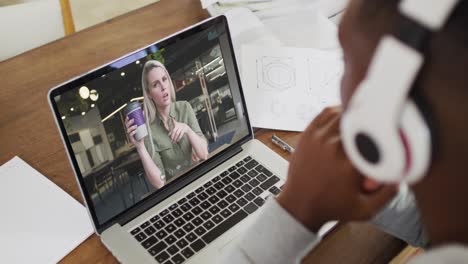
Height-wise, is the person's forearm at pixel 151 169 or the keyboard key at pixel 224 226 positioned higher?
the person's forearm at pixel 151 169

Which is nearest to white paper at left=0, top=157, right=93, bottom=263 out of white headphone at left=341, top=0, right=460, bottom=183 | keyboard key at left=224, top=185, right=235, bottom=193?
keyboard key at left=224, top=185, right=235, bottom=193

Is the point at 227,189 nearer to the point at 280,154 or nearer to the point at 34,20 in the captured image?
the point at 280,154

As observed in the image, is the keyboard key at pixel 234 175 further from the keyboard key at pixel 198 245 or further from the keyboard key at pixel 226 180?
the keyboard key at pixel 198 245

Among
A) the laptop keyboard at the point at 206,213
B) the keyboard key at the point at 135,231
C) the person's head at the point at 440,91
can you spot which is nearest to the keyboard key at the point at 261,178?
the laptop keyboard at the point at 206,213

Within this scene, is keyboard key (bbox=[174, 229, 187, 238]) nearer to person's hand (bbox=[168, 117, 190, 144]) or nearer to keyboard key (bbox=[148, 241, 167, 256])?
keyboard key (bbox=[148, 241, 167, 256])

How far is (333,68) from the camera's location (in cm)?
101

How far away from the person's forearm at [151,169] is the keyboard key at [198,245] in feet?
0.36

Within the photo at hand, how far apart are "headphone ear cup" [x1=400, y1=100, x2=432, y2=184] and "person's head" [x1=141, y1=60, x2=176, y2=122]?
1.64ft

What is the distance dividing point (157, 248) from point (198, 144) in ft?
0.60

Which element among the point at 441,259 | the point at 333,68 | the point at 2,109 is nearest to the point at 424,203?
the point at 441,259

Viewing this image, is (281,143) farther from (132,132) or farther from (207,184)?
(132,132)

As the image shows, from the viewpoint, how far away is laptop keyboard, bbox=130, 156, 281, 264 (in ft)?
2.51

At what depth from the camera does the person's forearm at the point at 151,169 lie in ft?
2.61

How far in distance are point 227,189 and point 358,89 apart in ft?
1.62
